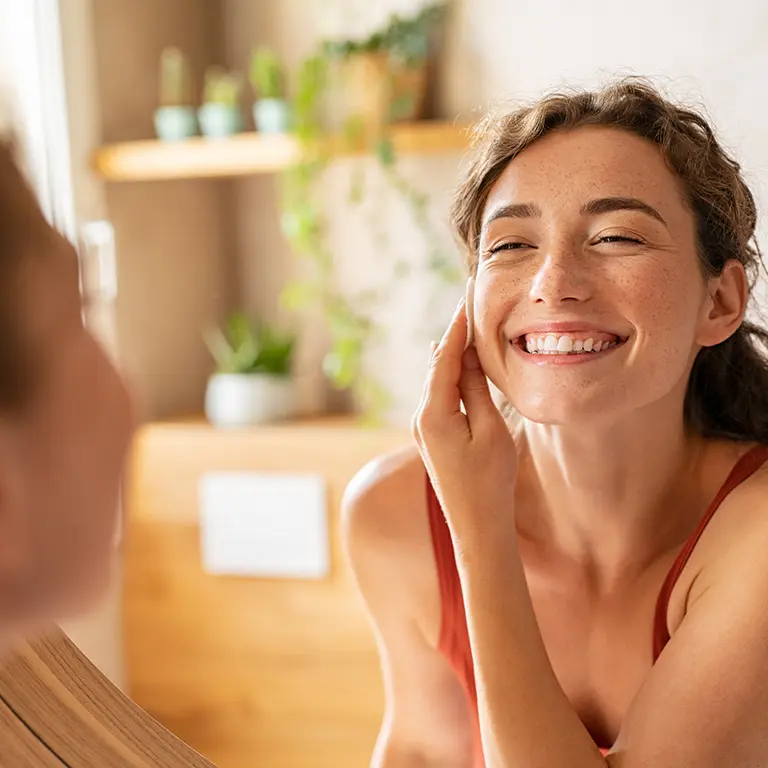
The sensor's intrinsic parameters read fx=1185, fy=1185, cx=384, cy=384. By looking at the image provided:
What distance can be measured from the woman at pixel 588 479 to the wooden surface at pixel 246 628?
130cm

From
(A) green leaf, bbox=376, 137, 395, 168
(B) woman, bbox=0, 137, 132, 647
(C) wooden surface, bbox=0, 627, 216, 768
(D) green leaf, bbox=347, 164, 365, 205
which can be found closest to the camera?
(B) woman, bbox=0, 137, 132, 647

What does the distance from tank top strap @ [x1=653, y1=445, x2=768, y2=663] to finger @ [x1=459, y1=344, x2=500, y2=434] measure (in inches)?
8.6

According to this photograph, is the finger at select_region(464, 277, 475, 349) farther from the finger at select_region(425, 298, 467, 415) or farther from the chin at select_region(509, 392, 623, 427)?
the chin at select_region(509, 392, 623, 427)

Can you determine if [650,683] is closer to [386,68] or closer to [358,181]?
[386,68]

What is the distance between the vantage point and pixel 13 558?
0.39m

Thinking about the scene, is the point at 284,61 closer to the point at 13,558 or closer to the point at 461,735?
the point at 461,735

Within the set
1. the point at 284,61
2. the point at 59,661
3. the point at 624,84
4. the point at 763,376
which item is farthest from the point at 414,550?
the point at 284,61

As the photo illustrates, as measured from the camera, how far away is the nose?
3.24 ft

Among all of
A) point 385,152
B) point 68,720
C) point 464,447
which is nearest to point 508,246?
point 464,447

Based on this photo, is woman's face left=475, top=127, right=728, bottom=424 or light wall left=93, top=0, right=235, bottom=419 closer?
woman's face left=475, top=127, right=728, bottom=424

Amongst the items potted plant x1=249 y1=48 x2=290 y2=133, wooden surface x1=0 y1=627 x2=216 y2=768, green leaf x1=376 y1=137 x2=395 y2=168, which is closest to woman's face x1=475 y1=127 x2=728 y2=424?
wooden surface x1=0 y1=627 x2=216 y2=768

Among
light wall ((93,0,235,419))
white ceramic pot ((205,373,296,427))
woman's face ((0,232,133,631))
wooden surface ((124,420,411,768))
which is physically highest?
woman's face ((0,232,133,631))

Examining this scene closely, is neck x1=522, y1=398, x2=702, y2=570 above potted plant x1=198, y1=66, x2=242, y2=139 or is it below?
below

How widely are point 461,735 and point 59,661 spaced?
2.20ft
